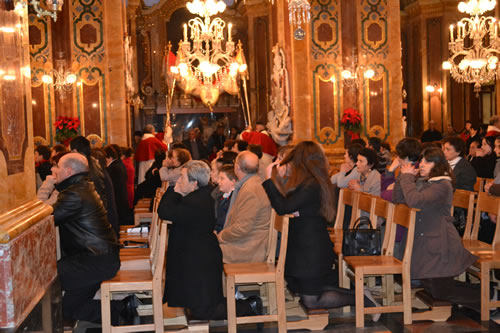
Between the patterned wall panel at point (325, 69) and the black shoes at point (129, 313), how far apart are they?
322 inches

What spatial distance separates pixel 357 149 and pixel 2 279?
5.15 metres

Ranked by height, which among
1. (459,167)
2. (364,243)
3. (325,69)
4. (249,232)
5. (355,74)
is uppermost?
(325,69)

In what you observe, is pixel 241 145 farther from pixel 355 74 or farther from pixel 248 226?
pixel 248 226

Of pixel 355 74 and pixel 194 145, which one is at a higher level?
pixel 355 74

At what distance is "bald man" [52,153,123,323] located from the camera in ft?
16.3

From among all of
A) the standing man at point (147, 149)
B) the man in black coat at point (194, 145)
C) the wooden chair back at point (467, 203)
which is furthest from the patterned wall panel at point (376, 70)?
the wooden chair back at point (467, 203)

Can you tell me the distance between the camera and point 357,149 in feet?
24.2

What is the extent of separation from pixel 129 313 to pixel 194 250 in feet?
3.28

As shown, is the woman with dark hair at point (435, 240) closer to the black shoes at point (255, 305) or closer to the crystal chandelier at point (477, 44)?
the black shoes at point (255, 305)

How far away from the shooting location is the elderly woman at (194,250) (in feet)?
16.3

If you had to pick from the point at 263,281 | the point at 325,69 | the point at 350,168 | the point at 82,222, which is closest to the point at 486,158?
the point at 350,168

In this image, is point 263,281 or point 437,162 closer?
point 263,281

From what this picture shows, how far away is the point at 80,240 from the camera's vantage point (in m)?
5.08

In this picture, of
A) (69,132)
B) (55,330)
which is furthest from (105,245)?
(69,132)
